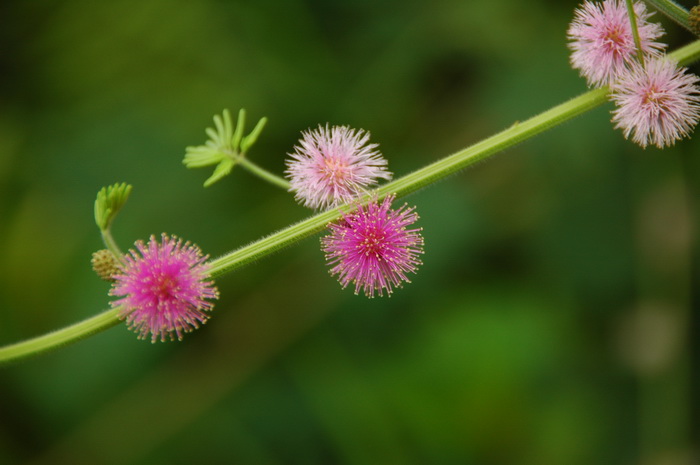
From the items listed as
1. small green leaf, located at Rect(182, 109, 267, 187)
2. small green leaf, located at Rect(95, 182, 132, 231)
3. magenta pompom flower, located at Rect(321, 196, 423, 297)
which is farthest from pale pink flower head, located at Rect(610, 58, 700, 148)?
small green leaf, located at Rect(95, 182, 132, 231)

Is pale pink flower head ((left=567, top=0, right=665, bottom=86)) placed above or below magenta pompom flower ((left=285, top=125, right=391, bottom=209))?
below

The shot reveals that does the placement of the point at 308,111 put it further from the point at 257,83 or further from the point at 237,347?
the point at 237,347

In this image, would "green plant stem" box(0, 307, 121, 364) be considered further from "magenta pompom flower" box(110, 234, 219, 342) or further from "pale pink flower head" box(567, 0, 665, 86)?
"pale pink flower head" box(567, 0, 665, 86)

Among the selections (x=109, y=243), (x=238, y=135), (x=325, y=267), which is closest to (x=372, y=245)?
(x=238, y=135)

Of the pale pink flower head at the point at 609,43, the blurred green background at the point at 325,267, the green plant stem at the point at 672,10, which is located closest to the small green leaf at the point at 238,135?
the pale pink flower head at the point at 609,43

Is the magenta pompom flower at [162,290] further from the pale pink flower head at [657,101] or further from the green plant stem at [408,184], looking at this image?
the pale pink flower head at [657,101]

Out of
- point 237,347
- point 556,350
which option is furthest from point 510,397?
point 237,347
